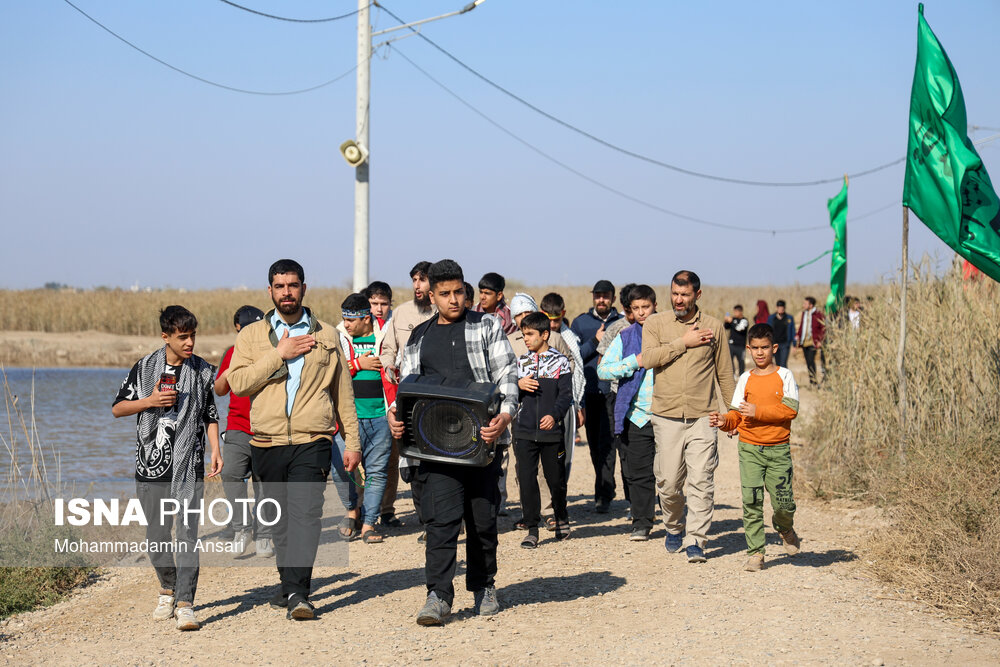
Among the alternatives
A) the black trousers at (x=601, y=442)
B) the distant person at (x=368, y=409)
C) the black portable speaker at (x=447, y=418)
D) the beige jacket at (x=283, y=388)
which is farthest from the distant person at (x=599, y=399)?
the black portable speaker at (x=447, y=418)

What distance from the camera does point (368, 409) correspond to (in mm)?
8680

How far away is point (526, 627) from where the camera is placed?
238 inches

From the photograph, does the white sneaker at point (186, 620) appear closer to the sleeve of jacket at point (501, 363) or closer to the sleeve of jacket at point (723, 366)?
the sleeve of jacket at point (501, 363)

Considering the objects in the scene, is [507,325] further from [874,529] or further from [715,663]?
[715,663]

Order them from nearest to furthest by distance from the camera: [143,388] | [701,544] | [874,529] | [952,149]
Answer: [143,388] < [701,544] < [874,529] < [952,149]

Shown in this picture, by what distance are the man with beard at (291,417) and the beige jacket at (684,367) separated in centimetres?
269

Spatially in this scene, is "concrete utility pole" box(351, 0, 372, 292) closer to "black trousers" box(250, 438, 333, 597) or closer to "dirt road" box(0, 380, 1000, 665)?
"dirt road" box(0, 380, 1000, 665)

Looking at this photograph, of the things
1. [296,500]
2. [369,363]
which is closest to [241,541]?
[369,363]

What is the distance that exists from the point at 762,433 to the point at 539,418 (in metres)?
1.92

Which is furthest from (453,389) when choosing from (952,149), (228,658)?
(952,149)

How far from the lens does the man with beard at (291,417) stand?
616 centimetres

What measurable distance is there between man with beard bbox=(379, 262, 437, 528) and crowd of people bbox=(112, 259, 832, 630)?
0.06 ft

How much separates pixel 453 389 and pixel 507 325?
339 cm

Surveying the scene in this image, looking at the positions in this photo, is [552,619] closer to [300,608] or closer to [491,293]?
[300,608]
